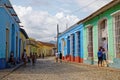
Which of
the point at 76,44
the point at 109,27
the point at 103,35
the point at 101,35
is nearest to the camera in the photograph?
the point at 109,27

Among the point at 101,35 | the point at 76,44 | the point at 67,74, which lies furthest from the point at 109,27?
the point at 76,44

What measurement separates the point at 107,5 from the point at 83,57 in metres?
8.98

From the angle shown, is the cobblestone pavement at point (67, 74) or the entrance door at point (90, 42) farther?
the entrance door at point (90, 42)

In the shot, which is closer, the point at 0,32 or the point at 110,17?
the point at 0,32

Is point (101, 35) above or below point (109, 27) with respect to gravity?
below

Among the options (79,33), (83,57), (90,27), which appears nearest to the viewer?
(90,27)

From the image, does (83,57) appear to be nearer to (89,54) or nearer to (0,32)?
(89,54)

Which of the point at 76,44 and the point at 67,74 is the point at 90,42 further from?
the point at 67,74

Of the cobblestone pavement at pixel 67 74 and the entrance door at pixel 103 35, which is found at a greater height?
the entrance door at pixel 103 35

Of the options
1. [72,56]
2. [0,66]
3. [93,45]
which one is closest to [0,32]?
[0,66]

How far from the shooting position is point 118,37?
688 inches

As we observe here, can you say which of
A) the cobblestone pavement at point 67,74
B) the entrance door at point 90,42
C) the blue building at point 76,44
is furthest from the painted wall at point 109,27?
the blue building at point 76,44

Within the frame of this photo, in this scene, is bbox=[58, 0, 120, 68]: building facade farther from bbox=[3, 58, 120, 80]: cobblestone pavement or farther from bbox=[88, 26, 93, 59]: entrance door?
bbox=[3, 58, 120, 80]: cobblestone pavement

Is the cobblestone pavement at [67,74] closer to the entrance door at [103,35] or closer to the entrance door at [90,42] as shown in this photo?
the entrance door at [103,35]
